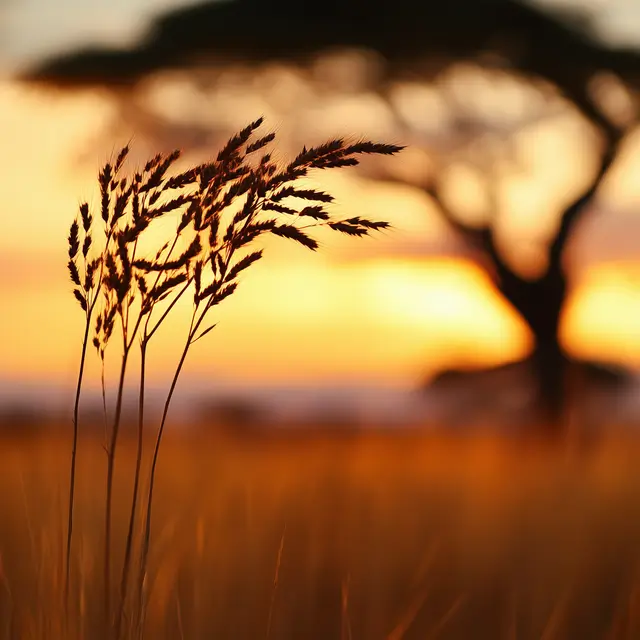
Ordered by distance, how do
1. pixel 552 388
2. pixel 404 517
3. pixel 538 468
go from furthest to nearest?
pixel 552 388 < pixel 538 468 < pixel 404 517

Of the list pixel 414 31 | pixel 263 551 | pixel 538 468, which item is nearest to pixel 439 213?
pixel 414 31

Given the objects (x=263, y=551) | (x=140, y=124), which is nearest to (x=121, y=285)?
(x=263, y=551)

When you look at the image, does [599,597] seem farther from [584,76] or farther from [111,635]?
[584,76]

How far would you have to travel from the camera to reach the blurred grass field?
1.90 meters

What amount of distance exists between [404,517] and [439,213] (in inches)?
149

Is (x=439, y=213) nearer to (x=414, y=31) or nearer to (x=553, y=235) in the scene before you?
(x=553, y=235)

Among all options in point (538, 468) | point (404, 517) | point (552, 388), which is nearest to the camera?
point (404, 517)

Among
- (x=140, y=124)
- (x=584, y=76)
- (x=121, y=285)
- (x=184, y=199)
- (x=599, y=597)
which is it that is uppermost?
(x=584, y=76)

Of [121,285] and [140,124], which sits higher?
[140,124]

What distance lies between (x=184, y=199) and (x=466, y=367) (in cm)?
511

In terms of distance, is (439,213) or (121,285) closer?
(121,285)

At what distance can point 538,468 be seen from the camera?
296cm

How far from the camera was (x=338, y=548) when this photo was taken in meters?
2.31

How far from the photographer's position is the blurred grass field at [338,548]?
Answer: 1899 millimetres
